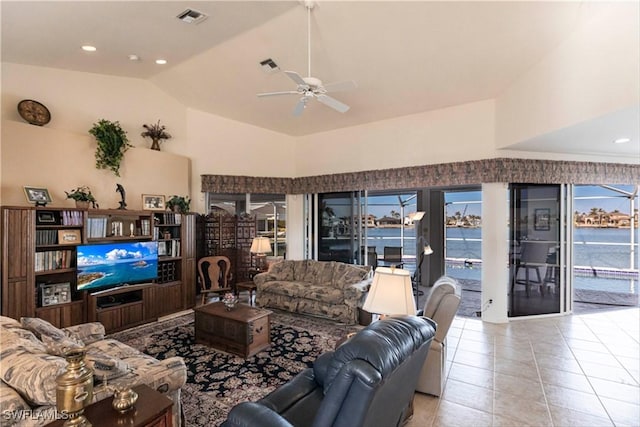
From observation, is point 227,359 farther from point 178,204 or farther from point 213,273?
point 178,204

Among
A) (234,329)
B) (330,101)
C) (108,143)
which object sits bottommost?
(234,329)

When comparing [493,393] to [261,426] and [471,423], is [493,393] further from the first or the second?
[261,426]

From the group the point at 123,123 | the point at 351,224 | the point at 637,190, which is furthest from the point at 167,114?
the point at 637,190

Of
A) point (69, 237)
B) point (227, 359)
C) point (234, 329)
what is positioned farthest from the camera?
point (69, 237)

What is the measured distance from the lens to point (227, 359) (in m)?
3.47

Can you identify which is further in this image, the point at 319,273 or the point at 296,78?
the point at 319,273

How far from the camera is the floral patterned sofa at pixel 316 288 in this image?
4734 millimetres

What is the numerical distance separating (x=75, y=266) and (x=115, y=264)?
0.46 metres

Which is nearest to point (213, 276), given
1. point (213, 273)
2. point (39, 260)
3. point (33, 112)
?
point (213, 273)

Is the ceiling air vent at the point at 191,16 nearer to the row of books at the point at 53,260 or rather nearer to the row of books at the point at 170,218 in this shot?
the row of books at the point at 170,218

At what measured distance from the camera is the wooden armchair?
557 centimetres

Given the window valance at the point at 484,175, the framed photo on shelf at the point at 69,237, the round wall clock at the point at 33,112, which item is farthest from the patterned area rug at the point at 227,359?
the round wall clock at the point at 33,112

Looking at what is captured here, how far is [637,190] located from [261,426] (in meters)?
7.37

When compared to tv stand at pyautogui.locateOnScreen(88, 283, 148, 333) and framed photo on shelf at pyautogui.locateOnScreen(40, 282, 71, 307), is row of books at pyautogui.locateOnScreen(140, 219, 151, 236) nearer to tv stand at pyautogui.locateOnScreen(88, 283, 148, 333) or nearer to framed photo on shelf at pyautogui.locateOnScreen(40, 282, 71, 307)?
tv stand at pyautogui.locateOnScreen(88, 283, 148, 333)
